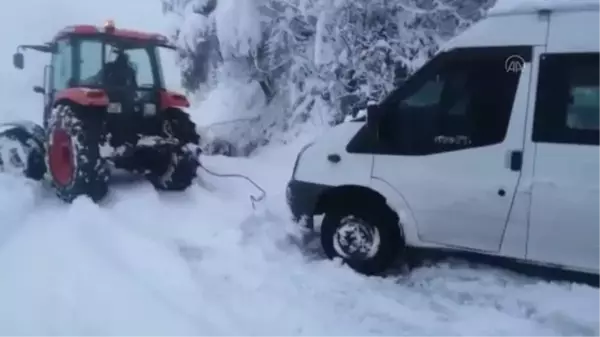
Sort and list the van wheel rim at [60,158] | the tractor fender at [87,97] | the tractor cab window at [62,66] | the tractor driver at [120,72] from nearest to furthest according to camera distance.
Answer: the tractor fender at [87,97], the van wheel rim at [60,158], the tractor cab window at [62,66], the tractor driver at [120,72]

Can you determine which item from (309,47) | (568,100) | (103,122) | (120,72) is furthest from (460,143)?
(309,47)

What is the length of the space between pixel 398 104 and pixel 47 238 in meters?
3.63

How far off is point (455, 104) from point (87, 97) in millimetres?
4458

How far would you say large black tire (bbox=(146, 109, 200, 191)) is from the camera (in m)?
9.06

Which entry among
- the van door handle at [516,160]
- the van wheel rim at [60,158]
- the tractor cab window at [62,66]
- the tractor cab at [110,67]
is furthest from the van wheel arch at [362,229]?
the tractor cab window at [62,66]

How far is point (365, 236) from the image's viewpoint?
6094mm

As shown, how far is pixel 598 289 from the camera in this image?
17.7 feet

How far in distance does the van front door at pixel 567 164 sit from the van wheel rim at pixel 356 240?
140 centimetres

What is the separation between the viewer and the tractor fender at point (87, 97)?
782 cm

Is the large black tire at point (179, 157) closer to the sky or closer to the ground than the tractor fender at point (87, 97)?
closer to the ground

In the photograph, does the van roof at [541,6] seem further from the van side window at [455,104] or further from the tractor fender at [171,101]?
the tractor fender at [171,101]

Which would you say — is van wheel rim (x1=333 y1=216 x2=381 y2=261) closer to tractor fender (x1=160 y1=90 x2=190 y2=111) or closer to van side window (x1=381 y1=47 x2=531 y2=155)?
van side window (x1=381 y1=47 x2=531 y2=155)

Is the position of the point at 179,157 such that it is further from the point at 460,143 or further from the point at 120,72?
the point at 460,143

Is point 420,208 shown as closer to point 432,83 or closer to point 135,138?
point 432,83
